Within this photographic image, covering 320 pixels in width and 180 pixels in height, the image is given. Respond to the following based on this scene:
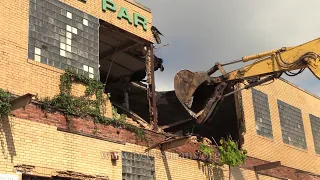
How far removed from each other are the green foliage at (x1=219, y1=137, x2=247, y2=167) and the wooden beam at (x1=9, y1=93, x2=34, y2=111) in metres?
8.60

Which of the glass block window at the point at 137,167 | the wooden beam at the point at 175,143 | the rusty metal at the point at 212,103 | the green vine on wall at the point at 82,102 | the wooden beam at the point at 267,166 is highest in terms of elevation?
the rusty metal at the point at 212,103

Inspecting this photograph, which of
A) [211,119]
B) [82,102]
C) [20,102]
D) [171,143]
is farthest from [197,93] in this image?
[20,102]

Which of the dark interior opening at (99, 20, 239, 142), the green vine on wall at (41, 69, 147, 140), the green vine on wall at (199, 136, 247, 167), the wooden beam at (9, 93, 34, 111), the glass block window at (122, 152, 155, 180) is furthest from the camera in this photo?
the dark interior opening at (99, 20, 239, 142)

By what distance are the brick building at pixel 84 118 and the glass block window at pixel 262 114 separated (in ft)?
0.17

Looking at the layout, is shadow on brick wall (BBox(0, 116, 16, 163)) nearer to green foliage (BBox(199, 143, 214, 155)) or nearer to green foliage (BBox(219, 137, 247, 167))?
green foliage (BBox(199, 143, 214, 155))

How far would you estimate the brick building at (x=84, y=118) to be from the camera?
11422 millimetres

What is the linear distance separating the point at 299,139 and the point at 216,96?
7602 millimetres

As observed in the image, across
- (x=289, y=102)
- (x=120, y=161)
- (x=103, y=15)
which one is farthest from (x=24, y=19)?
(x=289, y=102)

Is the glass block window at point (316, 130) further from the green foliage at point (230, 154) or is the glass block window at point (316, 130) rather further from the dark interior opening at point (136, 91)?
the green foliage at point (230, 154)

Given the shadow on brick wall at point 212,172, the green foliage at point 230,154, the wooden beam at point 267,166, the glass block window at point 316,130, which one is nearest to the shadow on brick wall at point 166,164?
the shadow on brick wall at point 212,172

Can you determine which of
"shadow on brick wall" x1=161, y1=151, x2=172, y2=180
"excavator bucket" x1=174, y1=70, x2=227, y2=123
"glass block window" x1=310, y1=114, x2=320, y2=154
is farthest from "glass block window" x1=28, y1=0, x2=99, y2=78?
"glass block window" x1=310, y1=114, x2=320, y2=154

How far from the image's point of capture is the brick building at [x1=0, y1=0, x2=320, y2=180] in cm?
1142

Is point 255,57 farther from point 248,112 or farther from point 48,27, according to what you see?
point 48,27

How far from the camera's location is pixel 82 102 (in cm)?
1310
